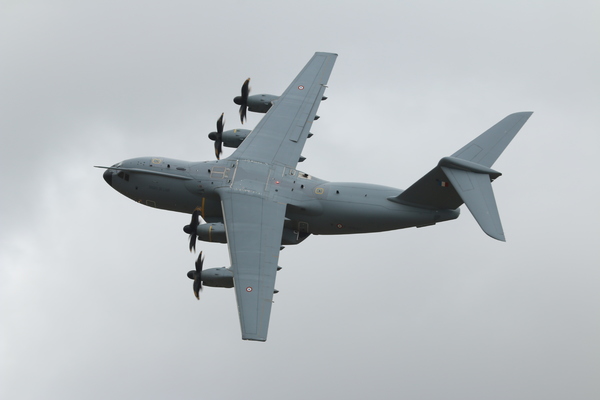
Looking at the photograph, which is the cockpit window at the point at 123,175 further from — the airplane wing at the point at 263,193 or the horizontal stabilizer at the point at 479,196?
the horizontal stabilizer at the point at 479,196

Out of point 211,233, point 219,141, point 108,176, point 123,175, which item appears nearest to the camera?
point 211,233

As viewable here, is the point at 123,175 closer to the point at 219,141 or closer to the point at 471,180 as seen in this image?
the point at 219,141

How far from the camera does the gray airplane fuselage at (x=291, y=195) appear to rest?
3046 inches

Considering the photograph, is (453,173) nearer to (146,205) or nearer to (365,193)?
(365,193)

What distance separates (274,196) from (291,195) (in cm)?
106

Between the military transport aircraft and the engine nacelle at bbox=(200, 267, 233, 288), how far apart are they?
57mm

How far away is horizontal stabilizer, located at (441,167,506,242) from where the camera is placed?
7125 centimetres

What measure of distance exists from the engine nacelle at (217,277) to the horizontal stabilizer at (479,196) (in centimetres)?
1386

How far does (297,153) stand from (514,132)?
13471 millimetres

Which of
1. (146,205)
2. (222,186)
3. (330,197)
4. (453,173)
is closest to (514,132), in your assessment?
(453,173)

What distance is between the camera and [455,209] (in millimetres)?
77625

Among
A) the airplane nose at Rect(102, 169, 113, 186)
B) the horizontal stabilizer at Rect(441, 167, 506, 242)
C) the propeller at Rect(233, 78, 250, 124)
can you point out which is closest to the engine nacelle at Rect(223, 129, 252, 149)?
the propeller at Rect(233, 78, 250, 124)

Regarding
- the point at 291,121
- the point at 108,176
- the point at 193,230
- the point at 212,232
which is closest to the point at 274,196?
the point at 212,232

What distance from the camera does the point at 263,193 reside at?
7725 centimetres
